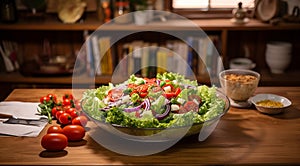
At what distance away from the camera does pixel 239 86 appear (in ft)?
6.73

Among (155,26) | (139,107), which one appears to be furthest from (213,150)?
(155,26)

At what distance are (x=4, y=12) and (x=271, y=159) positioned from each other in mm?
2556

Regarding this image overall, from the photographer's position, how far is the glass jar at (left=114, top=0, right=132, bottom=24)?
329 cm

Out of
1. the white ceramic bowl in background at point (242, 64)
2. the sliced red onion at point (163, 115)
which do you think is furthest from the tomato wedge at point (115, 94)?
the white ceramic bowl in background at point (242, 64)

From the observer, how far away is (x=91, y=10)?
11.5 feet

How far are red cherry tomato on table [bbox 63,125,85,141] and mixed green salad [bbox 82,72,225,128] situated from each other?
0.27 feet

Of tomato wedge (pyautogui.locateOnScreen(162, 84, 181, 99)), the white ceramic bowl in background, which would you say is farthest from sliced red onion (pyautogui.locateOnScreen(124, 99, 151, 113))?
the white ceramic bowl in background

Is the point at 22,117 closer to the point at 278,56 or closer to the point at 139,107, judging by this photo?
the point at 139,107

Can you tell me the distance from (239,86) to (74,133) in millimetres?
857

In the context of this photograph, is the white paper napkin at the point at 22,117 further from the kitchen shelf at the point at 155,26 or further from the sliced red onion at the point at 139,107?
the kitchen shelf at the point at 155,26

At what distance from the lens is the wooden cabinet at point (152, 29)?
10.7 feet

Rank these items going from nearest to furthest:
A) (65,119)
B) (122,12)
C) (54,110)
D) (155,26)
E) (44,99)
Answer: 1. (65,119)
2. (54,110)
3. (44,99)
4. (155,26)
5. (122,12)

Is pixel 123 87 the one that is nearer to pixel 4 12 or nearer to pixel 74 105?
pixel 74 105

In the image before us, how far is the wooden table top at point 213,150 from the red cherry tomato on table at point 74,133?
0.13ft
